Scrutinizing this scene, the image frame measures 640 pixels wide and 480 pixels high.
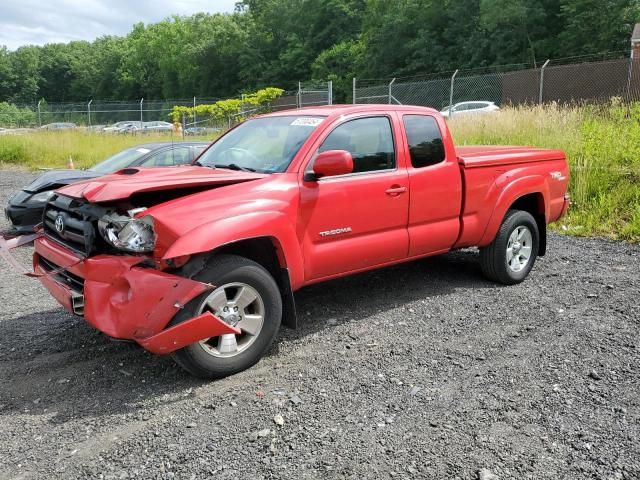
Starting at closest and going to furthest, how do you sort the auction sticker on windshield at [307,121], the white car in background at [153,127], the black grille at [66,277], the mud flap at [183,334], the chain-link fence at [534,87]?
1. the mud flap at [183,334]
2. the black grille at [66,277]
3. the auction sticker on windshield at [307,121]
4. the chain-link fence at [534,87]
5. the white car in background at [153,127]

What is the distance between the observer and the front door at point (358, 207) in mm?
4180

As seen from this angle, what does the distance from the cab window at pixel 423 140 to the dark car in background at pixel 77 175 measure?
3686 millimetres

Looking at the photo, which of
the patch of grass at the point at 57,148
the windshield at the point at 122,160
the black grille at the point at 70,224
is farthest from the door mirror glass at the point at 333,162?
the patch of grass at the point at 57,148

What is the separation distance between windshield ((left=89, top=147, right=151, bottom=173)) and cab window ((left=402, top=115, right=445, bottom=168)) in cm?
459

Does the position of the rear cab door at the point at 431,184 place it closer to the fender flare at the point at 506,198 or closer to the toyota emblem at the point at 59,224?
the fender flare at the point at 506,198

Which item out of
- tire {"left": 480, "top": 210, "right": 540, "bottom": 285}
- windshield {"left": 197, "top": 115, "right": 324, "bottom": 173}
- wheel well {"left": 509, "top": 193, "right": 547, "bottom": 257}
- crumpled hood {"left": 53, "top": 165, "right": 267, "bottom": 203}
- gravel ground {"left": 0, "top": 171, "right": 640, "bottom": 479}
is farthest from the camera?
wheel well {"left": 509, "top": 193, "right": 547, "bottom": 257}

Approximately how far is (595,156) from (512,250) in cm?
455

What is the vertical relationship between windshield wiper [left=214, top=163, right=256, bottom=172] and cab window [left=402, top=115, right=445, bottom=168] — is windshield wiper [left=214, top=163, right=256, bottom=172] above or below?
below

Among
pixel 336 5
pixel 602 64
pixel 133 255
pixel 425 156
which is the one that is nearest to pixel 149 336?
pixel 133 255

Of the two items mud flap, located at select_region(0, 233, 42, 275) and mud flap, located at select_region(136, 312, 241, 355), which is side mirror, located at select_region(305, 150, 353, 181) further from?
mud flap, located at select_region(0, 233, 42, 275)

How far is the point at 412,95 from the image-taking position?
23969 mm

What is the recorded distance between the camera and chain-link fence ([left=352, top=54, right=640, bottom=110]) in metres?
18.4

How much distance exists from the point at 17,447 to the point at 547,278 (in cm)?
519

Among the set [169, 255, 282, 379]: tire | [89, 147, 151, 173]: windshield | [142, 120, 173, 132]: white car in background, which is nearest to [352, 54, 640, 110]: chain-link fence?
[142, 120, 173, 132]: white car in background
